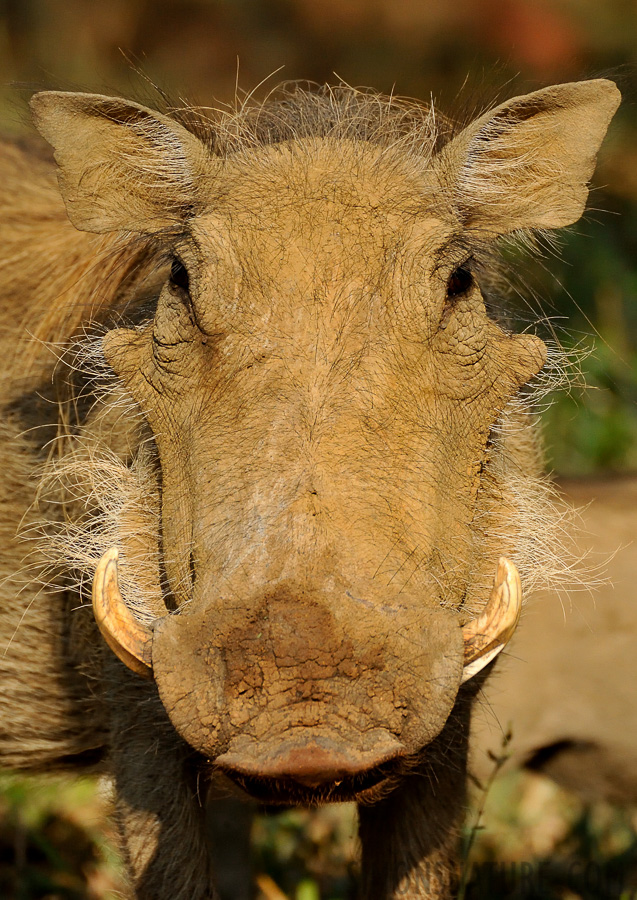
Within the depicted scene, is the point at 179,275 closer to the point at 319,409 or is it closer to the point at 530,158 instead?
the point at 319,409

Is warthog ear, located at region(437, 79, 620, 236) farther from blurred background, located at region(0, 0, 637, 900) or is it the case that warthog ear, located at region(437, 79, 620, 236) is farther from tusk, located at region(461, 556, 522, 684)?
tusk, located at region(461, 556, 522, 684)

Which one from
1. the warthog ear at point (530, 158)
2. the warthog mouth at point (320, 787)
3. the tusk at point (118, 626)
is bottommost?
the warthog mouth at point (320, 787)

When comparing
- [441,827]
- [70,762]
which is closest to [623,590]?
[441,827]

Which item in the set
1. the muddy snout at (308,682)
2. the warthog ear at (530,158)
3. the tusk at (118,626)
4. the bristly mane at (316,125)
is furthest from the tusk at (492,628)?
the bristly mane at (316,125)

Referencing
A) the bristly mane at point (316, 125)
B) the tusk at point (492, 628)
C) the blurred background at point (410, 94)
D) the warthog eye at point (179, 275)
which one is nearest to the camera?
the tusk at point (492, 628)

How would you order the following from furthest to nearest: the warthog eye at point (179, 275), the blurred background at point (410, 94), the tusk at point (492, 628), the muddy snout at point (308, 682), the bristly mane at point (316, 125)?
the blurred background at point (410, 94) → the bristly mane at point (316, 125) → the warthog eye at point (179, 275) → the tusk at point (492, 628) → the muddy snout at point (308, 682)

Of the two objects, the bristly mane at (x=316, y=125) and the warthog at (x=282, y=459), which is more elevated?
the bristly mane at (x=316, y=125)

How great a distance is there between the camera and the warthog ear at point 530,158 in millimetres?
2383

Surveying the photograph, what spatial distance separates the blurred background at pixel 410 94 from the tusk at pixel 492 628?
78cm

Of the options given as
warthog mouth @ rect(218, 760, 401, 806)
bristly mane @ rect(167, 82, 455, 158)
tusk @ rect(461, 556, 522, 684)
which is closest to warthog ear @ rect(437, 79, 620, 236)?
bristly mane @ rect(167, 82, 455, 158)

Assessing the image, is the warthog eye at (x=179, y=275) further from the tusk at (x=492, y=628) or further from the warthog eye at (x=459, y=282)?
the tusk at (x=492, y=628)

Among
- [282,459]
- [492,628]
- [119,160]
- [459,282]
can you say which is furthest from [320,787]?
[119,160]

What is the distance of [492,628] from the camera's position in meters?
2.04

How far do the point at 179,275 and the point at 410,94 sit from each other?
5999 mm
